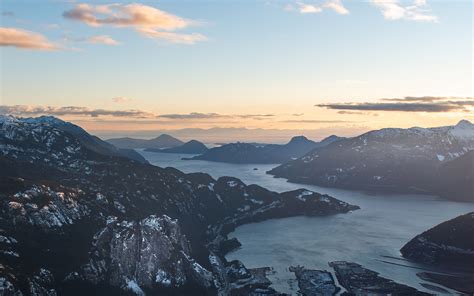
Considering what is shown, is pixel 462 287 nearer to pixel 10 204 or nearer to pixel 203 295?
pixel 203 295

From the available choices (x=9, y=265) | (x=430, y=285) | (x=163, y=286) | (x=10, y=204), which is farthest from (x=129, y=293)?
(x=430, y=285)

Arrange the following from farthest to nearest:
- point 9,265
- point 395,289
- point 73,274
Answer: point 395,289, point 73,274, point 9,265

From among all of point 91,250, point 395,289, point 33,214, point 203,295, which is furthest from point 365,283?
point 33,214

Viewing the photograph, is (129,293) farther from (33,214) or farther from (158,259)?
(33,214)

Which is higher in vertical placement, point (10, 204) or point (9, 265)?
point (10, 204)

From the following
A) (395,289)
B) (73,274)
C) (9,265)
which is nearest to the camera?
(9,265)

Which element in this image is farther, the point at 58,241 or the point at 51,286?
the point at 58,241

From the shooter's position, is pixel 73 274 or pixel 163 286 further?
pixel 163 286

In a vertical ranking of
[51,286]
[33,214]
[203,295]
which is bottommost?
[203,295]
